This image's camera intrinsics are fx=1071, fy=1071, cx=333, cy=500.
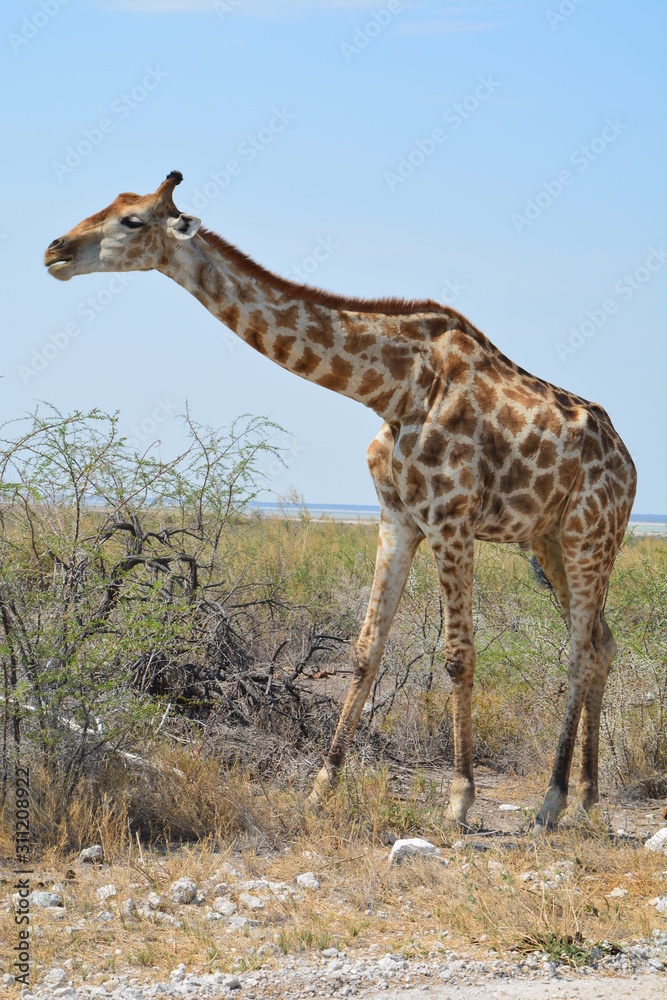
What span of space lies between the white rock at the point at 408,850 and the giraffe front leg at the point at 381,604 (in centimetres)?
102

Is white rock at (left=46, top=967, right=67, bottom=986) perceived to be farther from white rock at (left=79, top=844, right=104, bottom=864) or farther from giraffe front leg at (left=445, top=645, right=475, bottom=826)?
giraffe front leg at (left=445, top=645, right=475, bottom=826)

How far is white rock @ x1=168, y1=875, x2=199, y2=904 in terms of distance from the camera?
509cm

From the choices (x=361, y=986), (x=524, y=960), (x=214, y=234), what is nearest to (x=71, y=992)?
(x=361, y=986)

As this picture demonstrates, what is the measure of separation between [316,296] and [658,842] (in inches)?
146

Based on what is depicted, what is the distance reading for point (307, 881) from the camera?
5344 mm

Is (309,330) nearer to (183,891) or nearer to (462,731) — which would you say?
(462,731)

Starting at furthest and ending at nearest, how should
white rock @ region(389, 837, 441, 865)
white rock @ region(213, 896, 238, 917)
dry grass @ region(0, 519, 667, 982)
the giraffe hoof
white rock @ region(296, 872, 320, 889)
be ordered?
the giraffe hoof < white rock @ region(389, 837, 441, 865) < white rock @ region(296, 872, 320, 889) < white rock @ region(213, 896, 238, 917) < dry grass @ region(0, 519, 667, 982)

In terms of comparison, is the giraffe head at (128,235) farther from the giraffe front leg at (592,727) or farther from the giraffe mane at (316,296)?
the giraffe front leg at (592,727)

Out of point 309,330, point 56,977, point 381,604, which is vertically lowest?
point 56,977

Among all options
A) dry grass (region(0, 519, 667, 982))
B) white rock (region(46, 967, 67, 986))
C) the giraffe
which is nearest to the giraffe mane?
the giraffe

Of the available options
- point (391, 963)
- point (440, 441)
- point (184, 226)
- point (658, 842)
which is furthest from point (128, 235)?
point (658, 842)

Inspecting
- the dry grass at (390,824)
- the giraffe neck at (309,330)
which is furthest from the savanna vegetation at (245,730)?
the giraffe neck at (309,330)

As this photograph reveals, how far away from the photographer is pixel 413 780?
23.1 ft

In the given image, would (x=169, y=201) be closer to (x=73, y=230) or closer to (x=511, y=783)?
(x=73, y=230)
